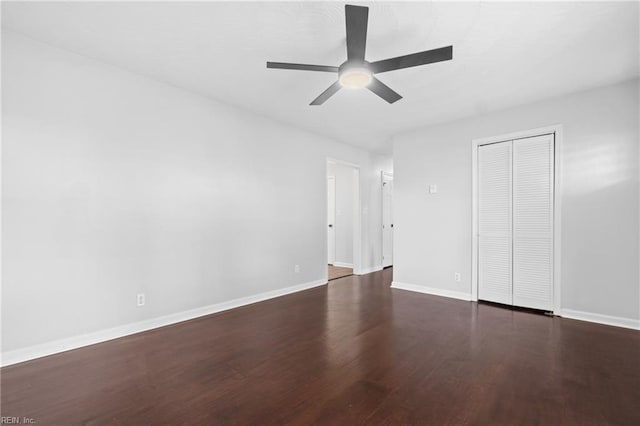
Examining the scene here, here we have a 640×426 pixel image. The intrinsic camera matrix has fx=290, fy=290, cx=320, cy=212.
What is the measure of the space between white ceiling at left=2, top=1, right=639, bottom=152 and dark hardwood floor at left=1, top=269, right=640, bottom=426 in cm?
260

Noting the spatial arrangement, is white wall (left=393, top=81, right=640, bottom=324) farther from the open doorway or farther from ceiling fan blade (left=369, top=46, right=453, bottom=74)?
the open doorway

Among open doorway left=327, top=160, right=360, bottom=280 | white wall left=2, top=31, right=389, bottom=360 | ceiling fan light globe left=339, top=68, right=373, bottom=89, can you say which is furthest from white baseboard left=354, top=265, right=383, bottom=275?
ceiling fan light globe left=339, top=68, right=373, bottom=89

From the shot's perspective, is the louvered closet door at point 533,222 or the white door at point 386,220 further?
the white door at point 386,220

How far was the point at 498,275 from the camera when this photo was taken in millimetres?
3947

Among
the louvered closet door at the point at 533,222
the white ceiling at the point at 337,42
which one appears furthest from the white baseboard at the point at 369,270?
the white ceiling at the point at 337,42

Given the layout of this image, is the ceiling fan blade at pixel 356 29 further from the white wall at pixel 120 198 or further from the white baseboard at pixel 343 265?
the white baseboard at pixel 343 265

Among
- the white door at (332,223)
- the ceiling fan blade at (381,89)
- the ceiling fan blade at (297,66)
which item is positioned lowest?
the white door at (332,223)

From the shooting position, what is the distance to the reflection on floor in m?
5.84

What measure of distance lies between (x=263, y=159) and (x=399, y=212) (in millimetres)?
2403

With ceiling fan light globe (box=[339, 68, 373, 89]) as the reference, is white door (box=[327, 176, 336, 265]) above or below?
below

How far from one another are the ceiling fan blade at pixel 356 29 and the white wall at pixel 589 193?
111 inches

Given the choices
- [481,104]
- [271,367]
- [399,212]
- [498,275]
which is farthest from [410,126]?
[271,367]

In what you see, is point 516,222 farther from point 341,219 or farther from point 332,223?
point 332,223

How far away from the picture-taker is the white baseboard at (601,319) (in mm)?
3064
